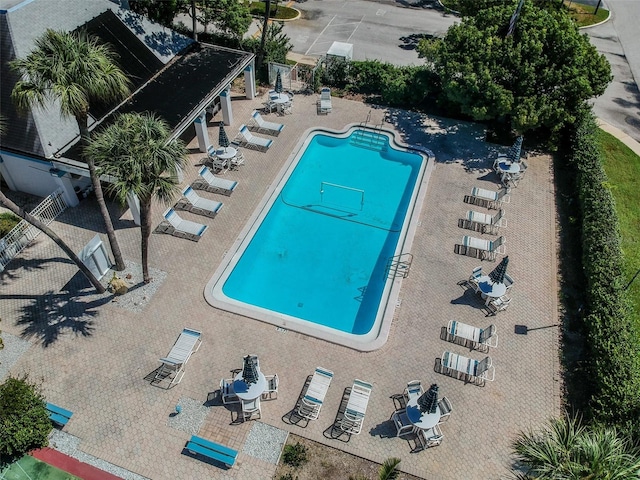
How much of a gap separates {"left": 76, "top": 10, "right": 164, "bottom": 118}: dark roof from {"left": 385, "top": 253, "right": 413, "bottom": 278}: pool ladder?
16624mm

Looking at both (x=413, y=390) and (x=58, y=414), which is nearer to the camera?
(x=58, y=414)

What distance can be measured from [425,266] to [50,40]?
675 inches

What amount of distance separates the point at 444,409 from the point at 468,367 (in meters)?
2.13

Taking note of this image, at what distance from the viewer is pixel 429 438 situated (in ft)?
52.7

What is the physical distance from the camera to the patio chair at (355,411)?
16312mm

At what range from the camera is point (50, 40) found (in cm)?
1570

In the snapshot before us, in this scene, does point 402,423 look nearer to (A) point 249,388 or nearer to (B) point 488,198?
(A) point 249,388

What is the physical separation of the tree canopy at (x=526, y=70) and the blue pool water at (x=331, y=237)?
5.13 meters

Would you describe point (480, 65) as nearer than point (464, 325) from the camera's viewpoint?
No

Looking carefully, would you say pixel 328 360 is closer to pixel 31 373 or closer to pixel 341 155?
pixel 31 373

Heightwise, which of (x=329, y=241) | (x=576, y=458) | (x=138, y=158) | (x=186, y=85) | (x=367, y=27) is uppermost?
(x=138, y=158)

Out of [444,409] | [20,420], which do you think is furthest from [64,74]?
[444,409]

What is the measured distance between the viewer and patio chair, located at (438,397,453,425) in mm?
16478

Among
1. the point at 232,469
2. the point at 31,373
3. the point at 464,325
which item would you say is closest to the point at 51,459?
the point at 31,373
